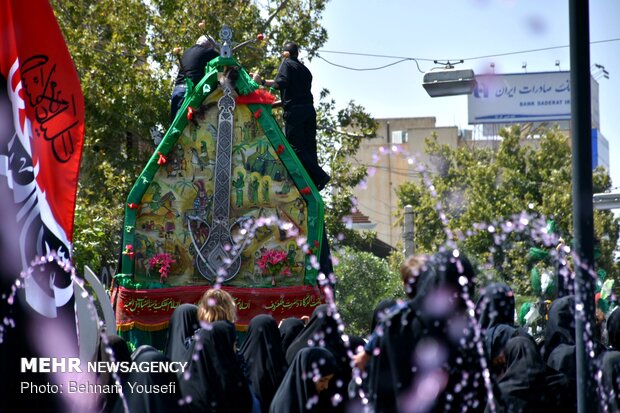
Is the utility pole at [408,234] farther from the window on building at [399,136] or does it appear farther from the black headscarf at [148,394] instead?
the window on building at [399,136]

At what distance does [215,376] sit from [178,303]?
4.38 m

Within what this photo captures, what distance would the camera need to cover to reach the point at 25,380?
5746mm

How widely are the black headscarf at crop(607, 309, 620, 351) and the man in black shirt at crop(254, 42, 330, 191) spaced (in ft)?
14.7

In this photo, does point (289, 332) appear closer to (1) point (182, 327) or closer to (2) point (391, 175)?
(1) point (182, 327)

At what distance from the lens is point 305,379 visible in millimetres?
6059

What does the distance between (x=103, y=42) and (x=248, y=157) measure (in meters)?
9.50

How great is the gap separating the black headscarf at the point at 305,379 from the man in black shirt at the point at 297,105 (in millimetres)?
5171

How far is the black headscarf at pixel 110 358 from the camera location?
5906 mm

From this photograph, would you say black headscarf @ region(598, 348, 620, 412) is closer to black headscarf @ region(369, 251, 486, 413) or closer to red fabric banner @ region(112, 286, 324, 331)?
black headscarf @ region(369, 251, 486, 413)

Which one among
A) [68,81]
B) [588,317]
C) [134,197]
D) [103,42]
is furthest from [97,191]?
[588,317]

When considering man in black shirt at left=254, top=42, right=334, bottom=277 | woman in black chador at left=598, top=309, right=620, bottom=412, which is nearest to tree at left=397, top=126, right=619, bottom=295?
man in black shirt at left=254, top=42, right=334, bottom=277

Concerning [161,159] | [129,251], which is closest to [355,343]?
[129,251]

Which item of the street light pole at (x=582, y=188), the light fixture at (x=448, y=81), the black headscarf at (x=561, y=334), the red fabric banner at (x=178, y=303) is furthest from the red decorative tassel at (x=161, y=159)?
the street light pole at (x=582, y=188)

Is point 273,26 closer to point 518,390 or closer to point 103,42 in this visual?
point 103,42
